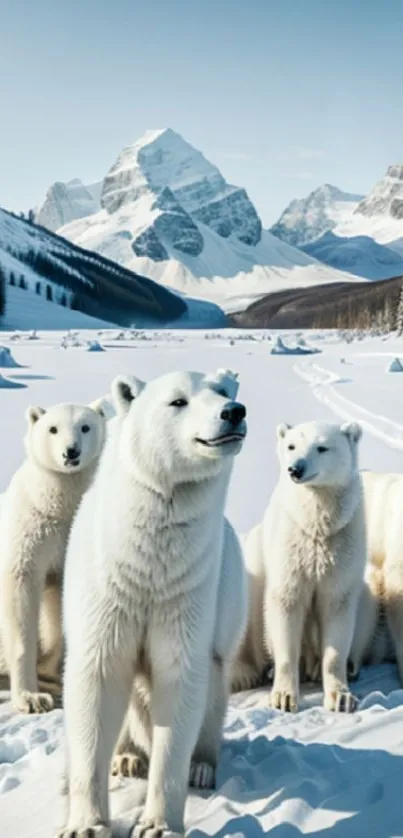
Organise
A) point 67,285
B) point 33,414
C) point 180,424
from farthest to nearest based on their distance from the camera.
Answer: point 67,285, point 33,414, point 180,424

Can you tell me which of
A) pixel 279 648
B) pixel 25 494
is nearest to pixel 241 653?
pixel 279 648

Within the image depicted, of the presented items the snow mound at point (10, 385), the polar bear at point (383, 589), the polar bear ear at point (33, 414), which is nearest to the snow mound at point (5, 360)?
the snow mound at point (10, 385)

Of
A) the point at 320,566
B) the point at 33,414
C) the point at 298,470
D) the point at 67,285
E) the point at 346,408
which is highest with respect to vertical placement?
the point at 67,285

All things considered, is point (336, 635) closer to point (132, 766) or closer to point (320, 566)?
point (320, 566)

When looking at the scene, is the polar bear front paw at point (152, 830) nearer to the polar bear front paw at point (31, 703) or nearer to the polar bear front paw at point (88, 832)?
the polar bear front paw at point (88, 832)

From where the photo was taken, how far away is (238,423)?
7.73ft

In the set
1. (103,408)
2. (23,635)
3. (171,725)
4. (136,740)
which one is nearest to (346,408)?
(103,408)

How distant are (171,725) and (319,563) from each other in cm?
173

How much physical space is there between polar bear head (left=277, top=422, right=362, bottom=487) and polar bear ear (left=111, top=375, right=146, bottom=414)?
1.53 meters

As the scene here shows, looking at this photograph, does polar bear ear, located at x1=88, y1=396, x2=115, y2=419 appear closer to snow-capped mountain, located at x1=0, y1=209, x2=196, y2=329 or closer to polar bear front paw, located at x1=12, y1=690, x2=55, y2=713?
polar bear front paw, located at x1=12, y1=690, x2=55, y2=713

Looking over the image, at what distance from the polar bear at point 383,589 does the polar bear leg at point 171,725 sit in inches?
81.2

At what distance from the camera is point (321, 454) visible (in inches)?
167

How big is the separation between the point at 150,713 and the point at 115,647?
0.32 meters

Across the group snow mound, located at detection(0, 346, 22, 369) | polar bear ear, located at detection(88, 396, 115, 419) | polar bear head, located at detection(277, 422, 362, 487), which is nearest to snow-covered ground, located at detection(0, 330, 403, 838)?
polar bear head, located at detection(277, 422, 362, 487)
